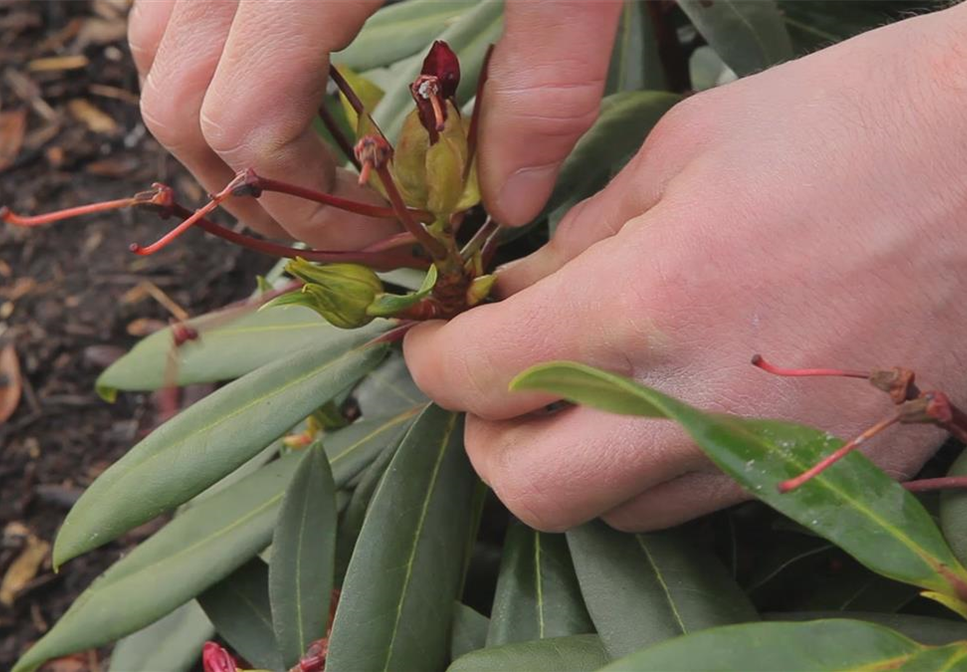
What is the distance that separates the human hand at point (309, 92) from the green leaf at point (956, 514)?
1.07 ft

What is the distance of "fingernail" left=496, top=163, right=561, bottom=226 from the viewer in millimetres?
821

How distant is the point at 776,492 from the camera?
22.8 inches

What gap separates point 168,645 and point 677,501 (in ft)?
1.79

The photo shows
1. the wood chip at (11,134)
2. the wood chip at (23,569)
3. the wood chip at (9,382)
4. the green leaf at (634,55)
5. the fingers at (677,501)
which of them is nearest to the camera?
the fingers at (677,501)

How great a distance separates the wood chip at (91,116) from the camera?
2.04m

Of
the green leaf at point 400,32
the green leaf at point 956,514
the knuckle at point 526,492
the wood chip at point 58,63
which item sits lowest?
the wood chip at point 58,63

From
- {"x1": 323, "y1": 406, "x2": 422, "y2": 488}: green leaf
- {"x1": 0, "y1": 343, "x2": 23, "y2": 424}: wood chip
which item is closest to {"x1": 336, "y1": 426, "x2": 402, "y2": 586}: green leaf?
{"x1": 323, "y1": 406, "x2": 422, "y2": 488}: green leaf

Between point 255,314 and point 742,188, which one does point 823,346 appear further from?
point 255,314

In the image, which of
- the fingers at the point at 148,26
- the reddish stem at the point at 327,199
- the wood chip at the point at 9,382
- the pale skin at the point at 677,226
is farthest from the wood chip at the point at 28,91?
the reddish stem at the point at 327,199

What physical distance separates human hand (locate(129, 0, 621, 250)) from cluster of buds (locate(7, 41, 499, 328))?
26mm

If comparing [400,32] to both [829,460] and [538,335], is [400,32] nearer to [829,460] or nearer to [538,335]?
[538,335]

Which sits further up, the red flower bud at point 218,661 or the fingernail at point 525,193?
the fingernail at point 525,193

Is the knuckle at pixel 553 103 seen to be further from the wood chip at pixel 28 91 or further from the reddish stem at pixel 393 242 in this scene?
the wood chip at pixel 28 91

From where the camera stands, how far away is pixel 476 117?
0.78 metres
